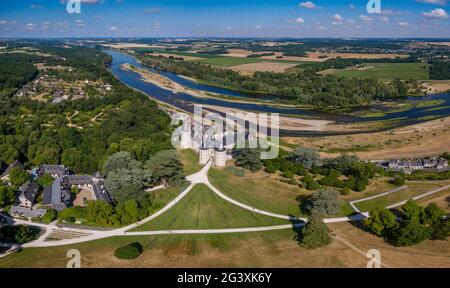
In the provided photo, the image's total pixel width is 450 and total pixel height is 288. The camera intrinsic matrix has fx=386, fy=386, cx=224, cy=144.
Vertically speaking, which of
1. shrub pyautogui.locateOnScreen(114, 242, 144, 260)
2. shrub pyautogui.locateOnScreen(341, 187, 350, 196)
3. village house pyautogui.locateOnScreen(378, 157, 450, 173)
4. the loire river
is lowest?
shrub pyautogui.locateOnScreen(114, 242, 144, 260)

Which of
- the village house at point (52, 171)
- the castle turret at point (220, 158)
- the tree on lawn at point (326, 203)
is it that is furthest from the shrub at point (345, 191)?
the village house at point (52, 171)

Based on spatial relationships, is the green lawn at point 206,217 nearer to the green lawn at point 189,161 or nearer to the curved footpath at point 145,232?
the curved footpath at point 145,232

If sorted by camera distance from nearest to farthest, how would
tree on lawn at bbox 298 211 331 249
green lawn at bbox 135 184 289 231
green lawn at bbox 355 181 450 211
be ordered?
1. tree on lawn at bbox 298 211 331 249
2. green lawn at bbox 135 184 289 231
3. green lawn at bbox 355 181 450 211

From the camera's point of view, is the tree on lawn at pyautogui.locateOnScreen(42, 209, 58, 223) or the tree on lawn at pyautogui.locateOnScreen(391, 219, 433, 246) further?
the tree on lawn at pyautogui.locateOnScreen(42, 209, 58, 223)

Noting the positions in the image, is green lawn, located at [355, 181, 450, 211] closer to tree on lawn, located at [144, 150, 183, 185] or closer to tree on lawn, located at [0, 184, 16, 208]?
tree on lawn, located at [144, 150, 183, 185]

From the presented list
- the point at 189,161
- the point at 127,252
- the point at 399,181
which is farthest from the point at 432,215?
the point at 189,161

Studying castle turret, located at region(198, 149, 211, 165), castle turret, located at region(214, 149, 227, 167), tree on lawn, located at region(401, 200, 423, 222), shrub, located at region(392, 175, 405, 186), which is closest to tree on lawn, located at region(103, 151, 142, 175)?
castle turret, located at region(198, 149, 211, 165)

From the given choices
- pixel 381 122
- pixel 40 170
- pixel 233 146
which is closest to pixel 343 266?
pixel 233 146
